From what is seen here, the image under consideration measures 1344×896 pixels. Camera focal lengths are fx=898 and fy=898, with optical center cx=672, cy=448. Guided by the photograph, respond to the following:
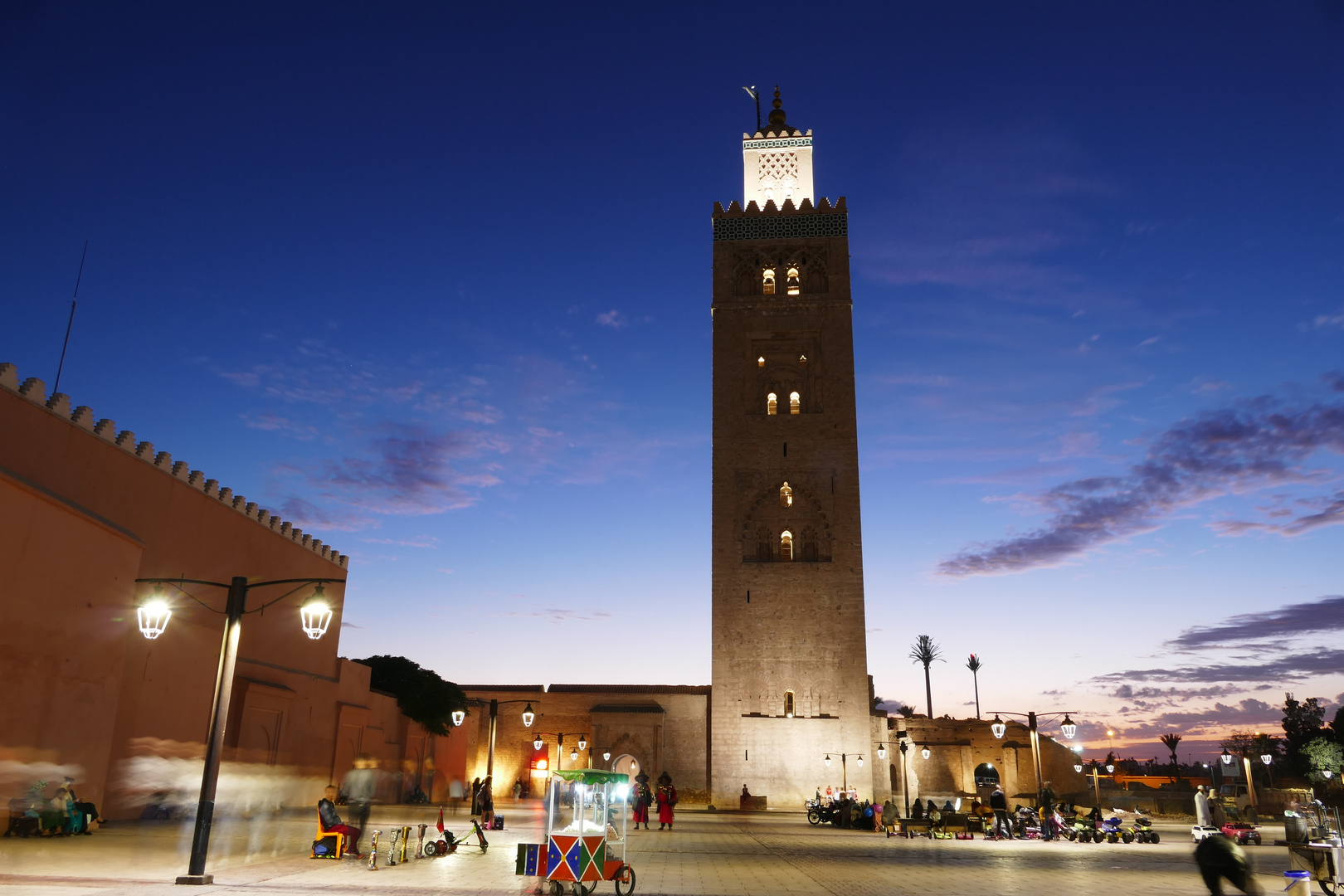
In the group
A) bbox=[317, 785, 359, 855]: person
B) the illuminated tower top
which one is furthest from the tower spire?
bbox=[317, 785, 359, 855]: person

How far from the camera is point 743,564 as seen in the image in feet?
101

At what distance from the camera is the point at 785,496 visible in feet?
104

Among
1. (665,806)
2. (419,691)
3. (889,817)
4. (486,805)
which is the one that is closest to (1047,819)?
(889,817)

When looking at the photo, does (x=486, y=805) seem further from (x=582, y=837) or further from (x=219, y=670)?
(x=582, y=837)

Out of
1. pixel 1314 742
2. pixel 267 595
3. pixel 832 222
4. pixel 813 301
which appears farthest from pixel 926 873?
pixel 1314 742

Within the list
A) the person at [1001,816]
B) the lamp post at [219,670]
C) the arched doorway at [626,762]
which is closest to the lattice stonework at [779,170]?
the arched doorway at [626,762]

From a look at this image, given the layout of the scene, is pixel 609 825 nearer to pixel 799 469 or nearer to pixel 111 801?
pixel 111 801

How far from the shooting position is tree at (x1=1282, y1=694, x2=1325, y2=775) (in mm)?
49156

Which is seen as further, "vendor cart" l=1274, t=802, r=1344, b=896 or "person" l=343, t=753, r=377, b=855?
"person" l=343, t=753, r=377, b=855

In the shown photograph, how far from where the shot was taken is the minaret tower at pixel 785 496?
29172 mm

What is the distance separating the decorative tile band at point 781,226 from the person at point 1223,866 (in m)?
30.0

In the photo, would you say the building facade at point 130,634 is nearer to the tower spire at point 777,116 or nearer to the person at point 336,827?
the person at point 336,827

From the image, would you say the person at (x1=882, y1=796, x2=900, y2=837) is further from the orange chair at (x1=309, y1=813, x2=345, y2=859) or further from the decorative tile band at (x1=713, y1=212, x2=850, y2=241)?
the decorative tile band at (x1=713, y1=212, x2=850, y2=241)

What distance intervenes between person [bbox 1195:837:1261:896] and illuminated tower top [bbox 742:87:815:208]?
3186cm
